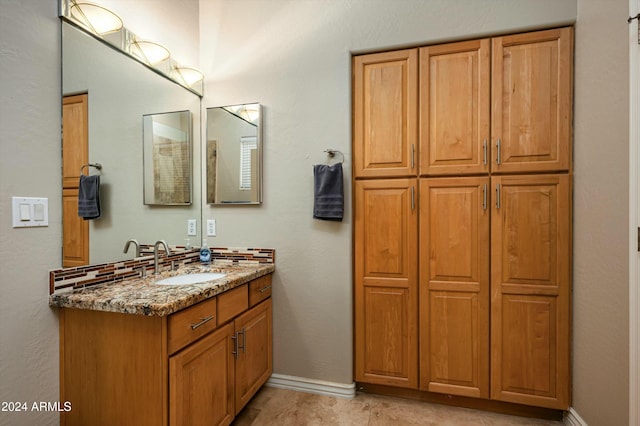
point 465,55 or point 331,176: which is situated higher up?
point 465,55

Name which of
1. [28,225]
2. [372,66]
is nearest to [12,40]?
[28,225]

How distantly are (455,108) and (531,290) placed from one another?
46.5 inches

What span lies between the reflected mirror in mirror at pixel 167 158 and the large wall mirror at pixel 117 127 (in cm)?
5

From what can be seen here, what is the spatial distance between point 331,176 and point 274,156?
1.56 ft

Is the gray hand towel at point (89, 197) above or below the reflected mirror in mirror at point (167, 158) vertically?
below

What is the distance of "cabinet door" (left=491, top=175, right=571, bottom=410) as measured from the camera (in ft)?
5.74

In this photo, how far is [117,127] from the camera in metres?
1.66

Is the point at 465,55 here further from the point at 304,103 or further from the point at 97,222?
the point at 97,222

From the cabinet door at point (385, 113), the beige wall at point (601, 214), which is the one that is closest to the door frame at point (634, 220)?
the beige wall at point (601, 214)

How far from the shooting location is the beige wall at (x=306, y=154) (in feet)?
4.00

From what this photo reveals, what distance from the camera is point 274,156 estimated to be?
2.14 meters

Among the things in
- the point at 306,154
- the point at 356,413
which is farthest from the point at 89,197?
the point at 356,413

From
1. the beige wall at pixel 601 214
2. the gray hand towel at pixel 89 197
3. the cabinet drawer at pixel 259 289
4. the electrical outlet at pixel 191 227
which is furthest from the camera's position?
the electrical outlet at pixel 191 227

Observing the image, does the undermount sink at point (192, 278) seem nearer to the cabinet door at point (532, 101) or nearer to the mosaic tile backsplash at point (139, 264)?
the mosaic tile backsplash at point (139, 264)
